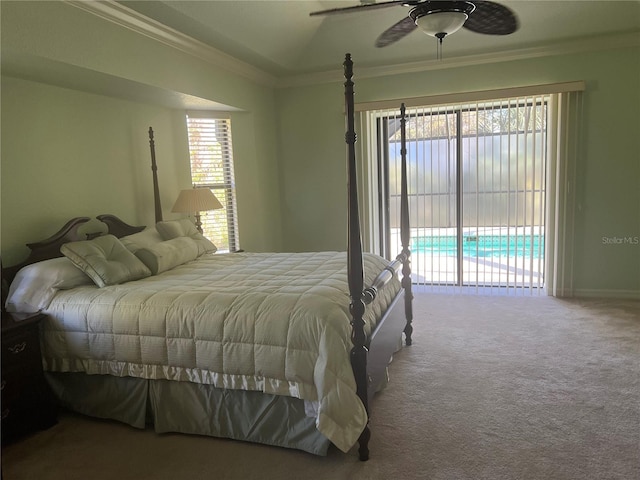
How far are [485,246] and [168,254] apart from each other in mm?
3429

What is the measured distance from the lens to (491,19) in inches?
114

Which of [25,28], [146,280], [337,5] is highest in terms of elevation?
[337,5]

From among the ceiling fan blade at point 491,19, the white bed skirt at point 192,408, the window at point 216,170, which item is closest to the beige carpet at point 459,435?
the white bed skirt at point 192,408

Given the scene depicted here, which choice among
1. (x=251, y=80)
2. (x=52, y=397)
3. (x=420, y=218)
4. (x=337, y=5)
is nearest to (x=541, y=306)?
(x=420, y=218)

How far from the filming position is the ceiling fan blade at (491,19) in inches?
107

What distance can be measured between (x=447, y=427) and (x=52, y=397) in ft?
7.74

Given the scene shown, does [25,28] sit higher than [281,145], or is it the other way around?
[25,28]

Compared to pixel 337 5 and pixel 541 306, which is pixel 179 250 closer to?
pixel 337 5

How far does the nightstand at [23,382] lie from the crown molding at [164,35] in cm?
197

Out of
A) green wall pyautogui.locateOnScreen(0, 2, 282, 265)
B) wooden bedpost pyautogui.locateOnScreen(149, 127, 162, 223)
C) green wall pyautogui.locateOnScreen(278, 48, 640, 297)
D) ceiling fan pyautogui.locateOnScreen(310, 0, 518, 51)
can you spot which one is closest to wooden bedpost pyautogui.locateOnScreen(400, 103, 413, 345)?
ceiling fan pyautogui.locateOnScreen(310, 0, 518, 51)

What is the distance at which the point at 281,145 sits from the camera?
5.66m

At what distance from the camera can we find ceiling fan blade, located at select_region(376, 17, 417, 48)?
2914 mm

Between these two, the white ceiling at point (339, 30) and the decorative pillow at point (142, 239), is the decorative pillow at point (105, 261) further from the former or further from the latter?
the white ceiling at point (339, 30)

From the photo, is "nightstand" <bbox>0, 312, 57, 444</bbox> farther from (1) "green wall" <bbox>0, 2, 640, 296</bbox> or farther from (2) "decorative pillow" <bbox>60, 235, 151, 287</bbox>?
(1) "green wall" <bbox>0, 2, 640, 296</bbox>
